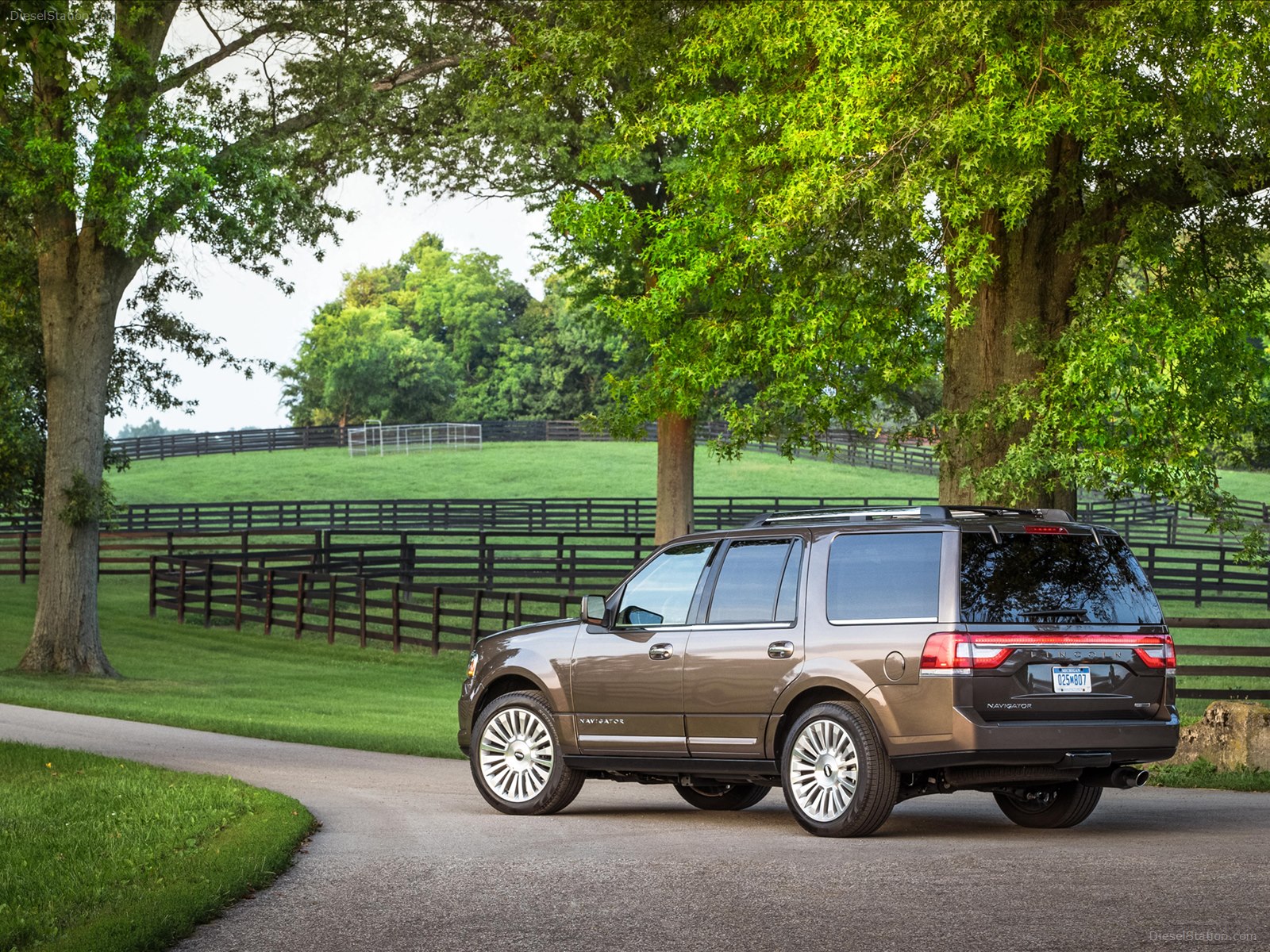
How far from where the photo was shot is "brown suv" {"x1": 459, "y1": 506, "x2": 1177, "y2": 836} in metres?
9.17

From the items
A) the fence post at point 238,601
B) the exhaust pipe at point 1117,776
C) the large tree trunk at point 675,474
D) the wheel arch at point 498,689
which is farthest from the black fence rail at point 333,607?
the exhaust pipe at point 1117,776

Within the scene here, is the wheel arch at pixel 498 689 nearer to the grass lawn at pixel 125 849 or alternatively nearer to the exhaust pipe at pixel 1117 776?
the grass lawn at pixel 125 849

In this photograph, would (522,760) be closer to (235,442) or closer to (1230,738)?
(1230,738)

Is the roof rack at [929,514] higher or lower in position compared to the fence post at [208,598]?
higher

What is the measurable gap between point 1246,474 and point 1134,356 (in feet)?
237

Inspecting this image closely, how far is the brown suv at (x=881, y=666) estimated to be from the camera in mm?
9172

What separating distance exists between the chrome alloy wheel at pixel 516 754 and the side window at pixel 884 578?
245 centimetres

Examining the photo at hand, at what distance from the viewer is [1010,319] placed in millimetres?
16219

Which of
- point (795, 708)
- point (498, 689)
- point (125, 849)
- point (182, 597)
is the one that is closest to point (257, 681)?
point (182, 597)

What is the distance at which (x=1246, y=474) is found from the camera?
271 feet

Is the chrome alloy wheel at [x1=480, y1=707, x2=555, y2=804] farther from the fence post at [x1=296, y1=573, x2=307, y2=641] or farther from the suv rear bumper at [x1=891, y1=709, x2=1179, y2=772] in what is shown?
the fence post at [x1=296, y1=573, x2=307, y2=641]

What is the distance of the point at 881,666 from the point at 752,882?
1.87 m

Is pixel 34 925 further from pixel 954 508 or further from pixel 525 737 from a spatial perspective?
pixel 954 508

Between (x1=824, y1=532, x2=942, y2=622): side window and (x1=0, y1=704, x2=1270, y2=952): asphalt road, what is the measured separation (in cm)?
130
